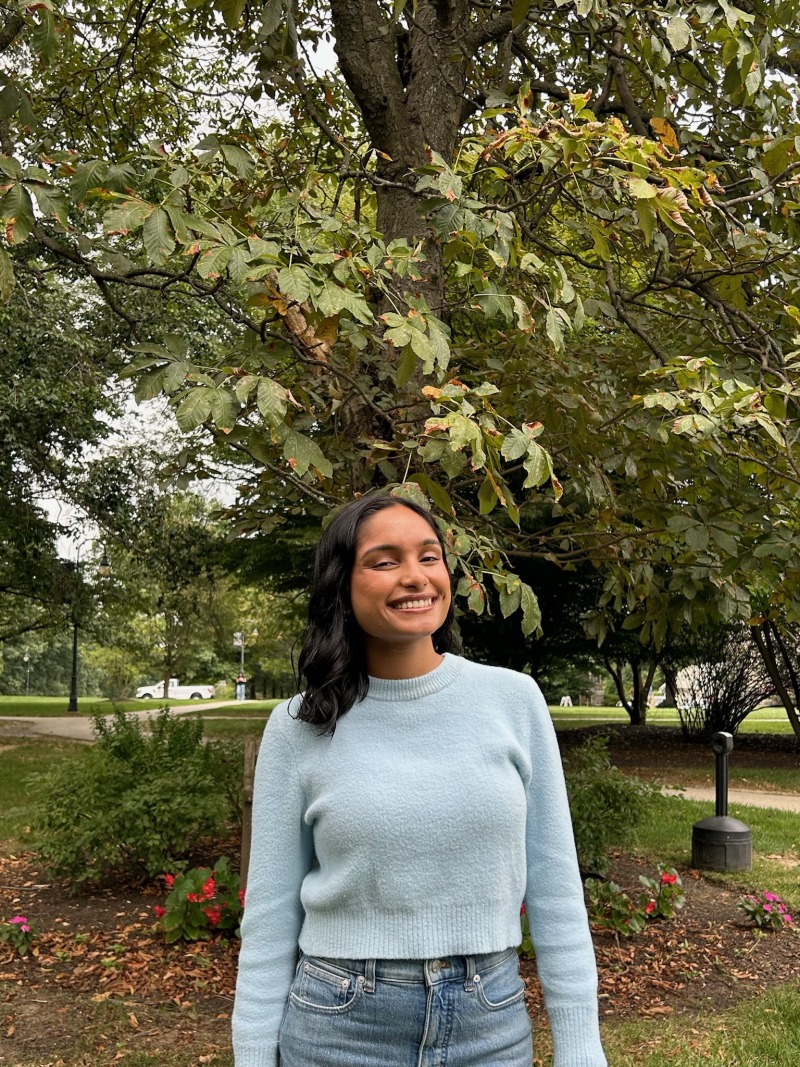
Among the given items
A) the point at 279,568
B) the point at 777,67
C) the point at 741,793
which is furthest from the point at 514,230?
the point at 741,793

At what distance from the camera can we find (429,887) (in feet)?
5.48

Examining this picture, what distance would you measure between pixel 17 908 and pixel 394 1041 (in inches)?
198

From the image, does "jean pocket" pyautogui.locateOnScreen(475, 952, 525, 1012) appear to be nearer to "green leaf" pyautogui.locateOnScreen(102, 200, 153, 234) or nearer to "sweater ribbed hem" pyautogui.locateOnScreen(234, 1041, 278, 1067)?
"sweater ribbed hem" pyautogui.locateOnScreen(234, 1041, 278, 1067)

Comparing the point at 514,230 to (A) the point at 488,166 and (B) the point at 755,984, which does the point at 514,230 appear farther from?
(B) the point at 755,984

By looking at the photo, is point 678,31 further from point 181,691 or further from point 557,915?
point 181,691

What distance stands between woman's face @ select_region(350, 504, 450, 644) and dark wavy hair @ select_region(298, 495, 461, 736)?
30 millimetres

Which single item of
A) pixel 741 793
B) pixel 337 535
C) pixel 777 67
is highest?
pixel 777 67

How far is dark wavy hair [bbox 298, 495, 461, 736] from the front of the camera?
71.0 inches

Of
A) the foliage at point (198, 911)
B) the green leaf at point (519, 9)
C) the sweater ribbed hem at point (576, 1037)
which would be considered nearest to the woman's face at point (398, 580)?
the sweater ribbed hem at point (576, 1037)

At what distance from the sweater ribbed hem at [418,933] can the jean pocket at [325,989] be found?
0.09 ft

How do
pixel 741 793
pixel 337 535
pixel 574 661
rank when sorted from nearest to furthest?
pixel 337 535, pixel 741 793, pixel 574 661

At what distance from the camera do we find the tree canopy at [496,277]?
8.84ft

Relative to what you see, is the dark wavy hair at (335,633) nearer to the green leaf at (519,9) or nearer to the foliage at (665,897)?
the green leaf at (519,9)

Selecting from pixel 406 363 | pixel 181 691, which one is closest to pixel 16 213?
pixel 406 363
